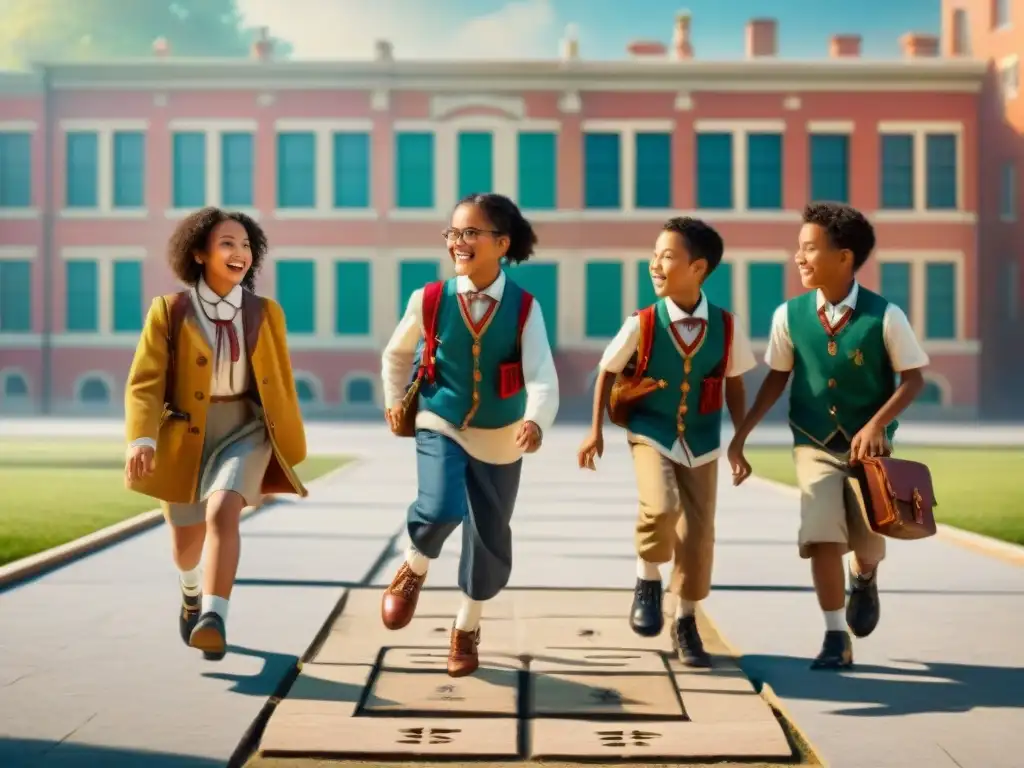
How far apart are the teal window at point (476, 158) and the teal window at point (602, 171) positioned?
242 centimetres

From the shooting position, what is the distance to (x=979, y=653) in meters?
6.05

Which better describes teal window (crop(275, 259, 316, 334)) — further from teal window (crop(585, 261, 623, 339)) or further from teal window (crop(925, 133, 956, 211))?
teal window (crop(925, 133, 956, 211))

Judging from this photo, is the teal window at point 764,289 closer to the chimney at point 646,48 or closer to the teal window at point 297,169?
the chimney at point 646,48

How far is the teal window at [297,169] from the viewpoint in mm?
36250

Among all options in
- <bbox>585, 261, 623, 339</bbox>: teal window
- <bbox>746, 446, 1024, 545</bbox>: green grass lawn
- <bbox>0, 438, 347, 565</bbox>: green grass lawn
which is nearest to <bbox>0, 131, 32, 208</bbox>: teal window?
<bbox>585, 261, 623, 339</bbox>: teal window

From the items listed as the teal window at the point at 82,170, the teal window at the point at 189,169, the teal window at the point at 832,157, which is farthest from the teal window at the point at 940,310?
the teal window at the point at 82,170

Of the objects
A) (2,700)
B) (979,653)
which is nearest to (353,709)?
(2,700)

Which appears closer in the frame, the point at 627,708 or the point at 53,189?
the point at 627,708

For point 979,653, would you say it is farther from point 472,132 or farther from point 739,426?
point 472,132

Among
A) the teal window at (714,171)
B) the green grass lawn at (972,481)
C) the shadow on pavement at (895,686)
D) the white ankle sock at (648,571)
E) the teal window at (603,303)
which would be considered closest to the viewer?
the shadow on pavement at (895,686)

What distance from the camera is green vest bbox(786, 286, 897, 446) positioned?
18.8 feet

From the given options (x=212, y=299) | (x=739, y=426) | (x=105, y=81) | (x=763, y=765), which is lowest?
(x=763, y=765)

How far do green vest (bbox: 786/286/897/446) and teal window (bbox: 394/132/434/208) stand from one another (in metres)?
30.6

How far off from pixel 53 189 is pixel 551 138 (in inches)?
515
